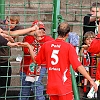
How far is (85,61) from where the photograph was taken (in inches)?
331

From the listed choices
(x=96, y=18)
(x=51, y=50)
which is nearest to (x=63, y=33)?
(x=51, y=50)

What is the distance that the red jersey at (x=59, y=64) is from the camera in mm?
6770

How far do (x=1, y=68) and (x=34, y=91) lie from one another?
0.64m

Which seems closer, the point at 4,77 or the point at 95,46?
the point at 95,46

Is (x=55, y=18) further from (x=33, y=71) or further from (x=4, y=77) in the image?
(x=4, y=77)

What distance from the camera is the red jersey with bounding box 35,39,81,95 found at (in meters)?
6.77

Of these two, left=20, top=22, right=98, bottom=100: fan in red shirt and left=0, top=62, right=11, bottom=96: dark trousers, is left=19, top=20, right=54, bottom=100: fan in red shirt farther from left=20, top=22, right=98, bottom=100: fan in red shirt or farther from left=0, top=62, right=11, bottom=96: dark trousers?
left=20, top=22, right=98, bottom=100: fan in red shirt

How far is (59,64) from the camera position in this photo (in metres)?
6.79

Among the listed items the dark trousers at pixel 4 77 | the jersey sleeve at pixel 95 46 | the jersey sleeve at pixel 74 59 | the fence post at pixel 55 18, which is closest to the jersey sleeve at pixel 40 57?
the jersey sleeve at pixel 74 59

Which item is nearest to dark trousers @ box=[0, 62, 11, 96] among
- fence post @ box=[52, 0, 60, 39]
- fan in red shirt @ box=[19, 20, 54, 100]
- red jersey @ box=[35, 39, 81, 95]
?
fan in red shirt @ box=[19, 20, 54, 100]

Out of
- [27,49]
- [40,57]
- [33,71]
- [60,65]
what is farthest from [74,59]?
[33,71]

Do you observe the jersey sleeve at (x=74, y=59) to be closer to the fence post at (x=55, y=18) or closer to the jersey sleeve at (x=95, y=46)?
the jersey sleeve at (x=95, y=46)

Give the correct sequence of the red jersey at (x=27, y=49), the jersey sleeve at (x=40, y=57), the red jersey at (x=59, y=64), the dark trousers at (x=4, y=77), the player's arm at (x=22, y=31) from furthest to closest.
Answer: the dark trousers at (x=4, y=77)
the red jersey at (x=27, y=49)
the player's arm at (x=22, y=31)
the jersey sleeve at (x=40, y=57)
the red jersey at (x=59, y=64)

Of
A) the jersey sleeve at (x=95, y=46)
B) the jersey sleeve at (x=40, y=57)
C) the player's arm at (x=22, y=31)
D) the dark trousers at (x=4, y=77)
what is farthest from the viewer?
the dark trousers at (x=4, y=77)
